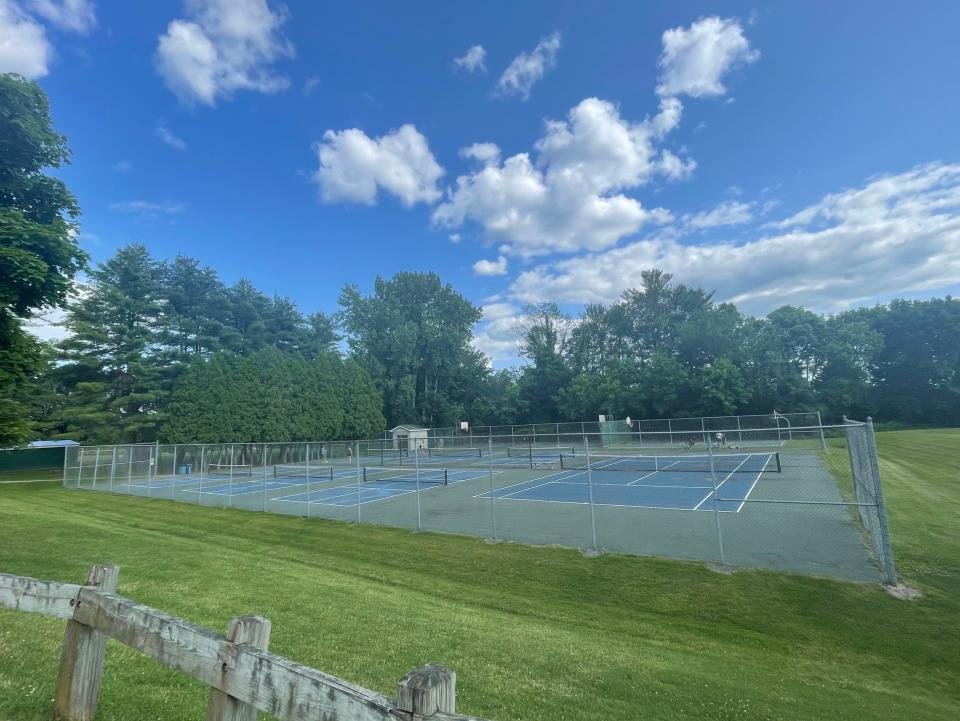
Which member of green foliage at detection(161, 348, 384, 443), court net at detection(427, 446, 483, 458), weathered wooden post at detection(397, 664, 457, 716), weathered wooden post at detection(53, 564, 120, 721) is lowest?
court net at detection(427, 446, 483, 458)

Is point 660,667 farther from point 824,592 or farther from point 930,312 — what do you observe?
point 930,312

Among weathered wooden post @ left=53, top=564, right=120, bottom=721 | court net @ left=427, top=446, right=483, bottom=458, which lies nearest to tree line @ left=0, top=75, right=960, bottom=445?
court net @ left=427, top=446, right=483, bottom=458

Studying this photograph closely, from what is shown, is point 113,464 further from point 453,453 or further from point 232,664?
point 232,664

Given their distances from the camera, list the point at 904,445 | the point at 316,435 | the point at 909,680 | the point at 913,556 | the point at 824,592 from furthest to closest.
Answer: the point at 316,435 → the point at 904,445 → the point at 913,556 → the point at 824,592 → the point at 909,680

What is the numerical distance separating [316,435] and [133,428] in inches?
584

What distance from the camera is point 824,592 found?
739 cm

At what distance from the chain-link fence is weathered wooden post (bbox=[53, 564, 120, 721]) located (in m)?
8.15

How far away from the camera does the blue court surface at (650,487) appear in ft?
49.1

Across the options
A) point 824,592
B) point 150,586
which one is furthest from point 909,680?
point 150,586

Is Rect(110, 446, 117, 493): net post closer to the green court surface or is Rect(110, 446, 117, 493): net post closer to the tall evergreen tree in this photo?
the green court surface

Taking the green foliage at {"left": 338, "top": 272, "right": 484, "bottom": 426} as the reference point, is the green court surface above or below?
below

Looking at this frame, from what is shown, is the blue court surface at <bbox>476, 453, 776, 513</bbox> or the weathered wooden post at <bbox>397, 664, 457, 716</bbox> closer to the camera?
the weathered wooden post at <bbox>397, 664, 457, 716</bbox>

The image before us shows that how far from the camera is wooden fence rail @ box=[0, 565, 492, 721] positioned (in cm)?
161

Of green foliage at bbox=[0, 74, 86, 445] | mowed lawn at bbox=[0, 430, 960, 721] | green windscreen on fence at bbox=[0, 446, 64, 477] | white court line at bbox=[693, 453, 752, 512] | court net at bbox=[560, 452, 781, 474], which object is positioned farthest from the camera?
green windscreen on fence at bbox=[0, 446, 64, 477]
